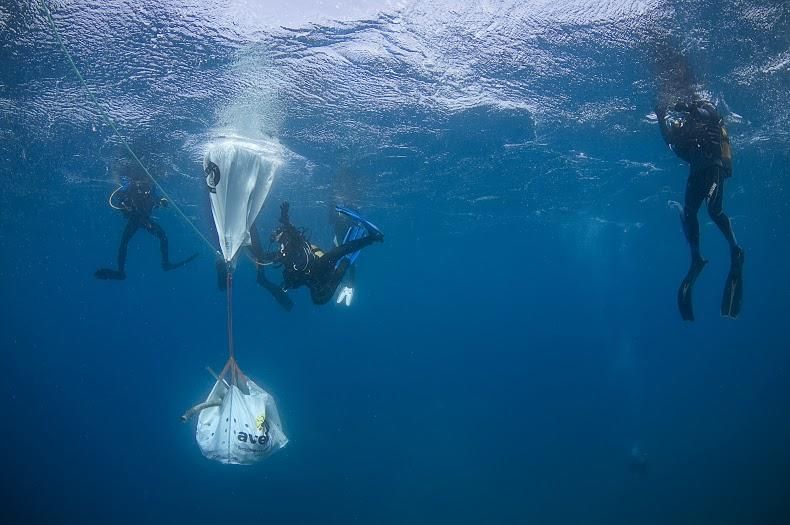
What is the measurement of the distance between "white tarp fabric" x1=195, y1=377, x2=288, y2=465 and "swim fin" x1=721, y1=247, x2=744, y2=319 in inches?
286

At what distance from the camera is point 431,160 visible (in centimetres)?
1628

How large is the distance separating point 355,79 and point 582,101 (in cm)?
629

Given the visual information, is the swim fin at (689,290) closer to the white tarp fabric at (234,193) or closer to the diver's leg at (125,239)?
Result: the white tarp fabric at (234,193)

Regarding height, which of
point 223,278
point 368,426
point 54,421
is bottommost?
point 54,421

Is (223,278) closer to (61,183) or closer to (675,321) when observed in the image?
(61,183)

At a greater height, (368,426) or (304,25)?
(304,25)

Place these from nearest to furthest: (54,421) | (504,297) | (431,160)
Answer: (431,160)
(54,421)
(504,297)

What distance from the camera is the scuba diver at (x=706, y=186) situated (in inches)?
275


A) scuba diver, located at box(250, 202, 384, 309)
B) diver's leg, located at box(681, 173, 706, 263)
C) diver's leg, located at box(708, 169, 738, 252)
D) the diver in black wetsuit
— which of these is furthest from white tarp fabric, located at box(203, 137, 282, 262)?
diver's leg, located at box(708, 169, 738, 252)

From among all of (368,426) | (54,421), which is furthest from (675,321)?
(54,421)

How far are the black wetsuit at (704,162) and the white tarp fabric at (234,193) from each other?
7375 mm

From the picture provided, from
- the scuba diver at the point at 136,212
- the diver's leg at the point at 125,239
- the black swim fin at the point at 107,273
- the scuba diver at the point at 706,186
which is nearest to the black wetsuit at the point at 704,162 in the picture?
the scuba diver at the point at 706,186

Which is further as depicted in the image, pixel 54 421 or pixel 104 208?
pixel 54 421

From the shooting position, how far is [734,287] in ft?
23.0
